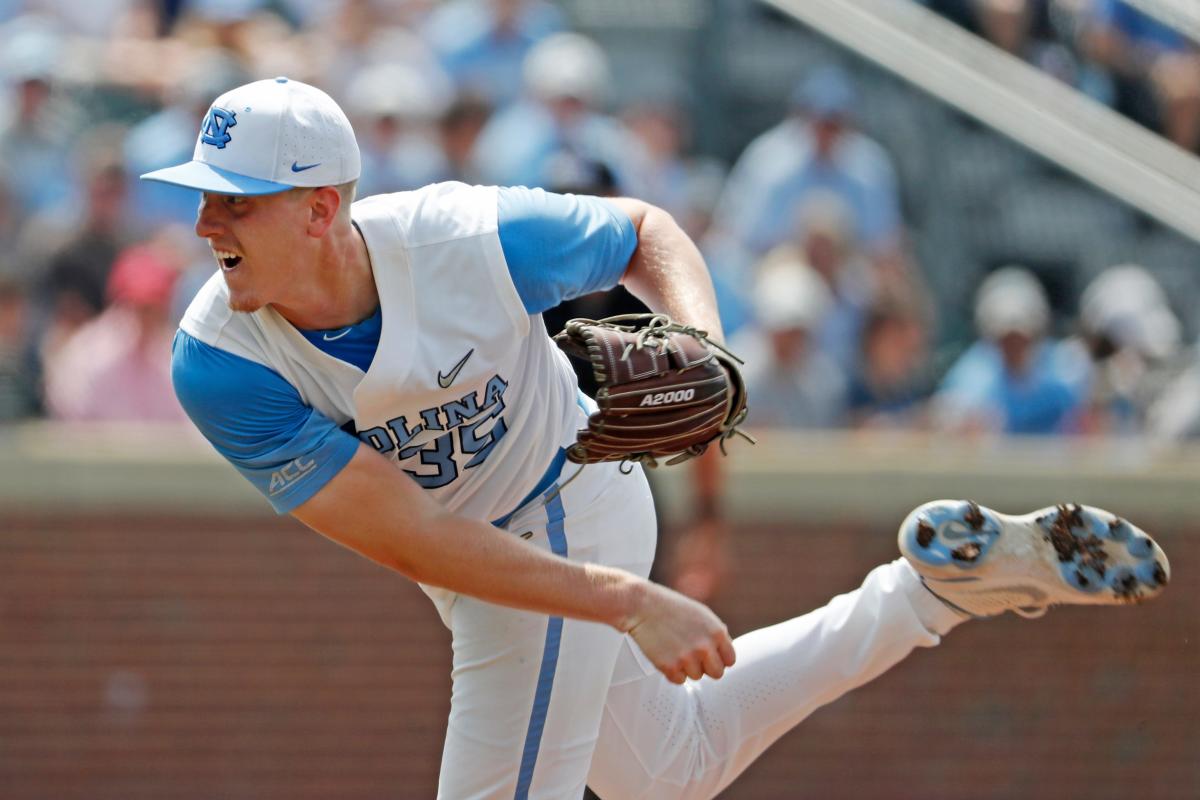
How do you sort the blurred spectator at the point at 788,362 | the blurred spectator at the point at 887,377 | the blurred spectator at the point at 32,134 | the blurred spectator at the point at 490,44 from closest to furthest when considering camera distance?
the blurred spectator at the point at 788,362
the blurred spectator at the point at 32,134
the blurred spectator at the point at 887,377
the blurred spectator at the point at 490,44

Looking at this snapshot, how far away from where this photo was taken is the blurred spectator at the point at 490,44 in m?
9.00

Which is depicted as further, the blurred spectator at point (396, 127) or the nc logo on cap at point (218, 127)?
the blurred spectator at point (396, 127)

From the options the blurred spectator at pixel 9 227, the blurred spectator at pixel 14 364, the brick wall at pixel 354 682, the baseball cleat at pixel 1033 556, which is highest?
the baseball cleat at pixel 1033 556

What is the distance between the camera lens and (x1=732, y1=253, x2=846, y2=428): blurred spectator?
7621mm

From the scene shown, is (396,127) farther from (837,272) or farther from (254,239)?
(254,239)

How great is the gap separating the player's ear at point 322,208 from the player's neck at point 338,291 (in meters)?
0.03

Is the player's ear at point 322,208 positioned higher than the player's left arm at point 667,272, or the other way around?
the player's ear at point 322,208

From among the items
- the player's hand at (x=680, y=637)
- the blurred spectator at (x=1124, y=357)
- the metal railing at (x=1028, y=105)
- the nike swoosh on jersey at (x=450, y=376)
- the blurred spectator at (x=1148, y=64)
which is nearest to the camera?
the player's hand at (x=680, y=637)

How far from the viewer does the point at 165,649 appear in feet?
24.0

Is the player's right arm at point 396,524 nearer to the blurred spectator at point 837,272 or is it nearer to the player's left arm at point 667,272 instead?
the player's left arm at point 667,272

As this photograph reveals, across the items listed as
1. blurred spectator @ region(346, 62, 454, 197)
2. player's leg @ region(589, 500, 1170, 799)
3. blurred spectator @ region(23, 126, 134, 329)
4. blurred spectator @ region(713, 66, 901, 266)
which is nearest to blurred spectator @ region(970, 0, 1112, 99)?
blurred spectator @ region(713, 66, 901, 266)

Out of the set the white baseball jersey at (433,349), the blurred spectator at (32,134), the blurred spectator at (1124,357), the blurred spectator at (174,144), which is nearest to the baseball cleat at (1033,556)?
the white baseball jersey at (433,349)

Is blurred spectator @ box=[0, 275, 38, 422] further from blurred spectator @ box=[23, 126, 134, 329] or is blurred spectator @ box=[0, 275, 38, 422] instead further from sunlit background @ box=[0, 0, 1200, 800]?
blurred spectator @ box=[23, 126, 134, 329]

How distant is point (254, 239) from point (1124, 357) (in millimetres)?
5837
